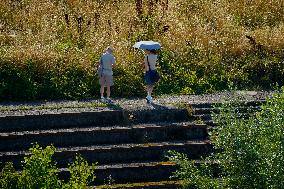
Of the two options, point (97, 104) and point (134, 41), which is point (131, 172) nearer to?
point (97, 104)

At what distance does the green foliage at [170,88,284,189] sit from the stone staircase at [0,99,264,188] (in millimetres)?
3793

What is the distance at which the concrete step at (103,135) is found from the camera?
41.0 feet

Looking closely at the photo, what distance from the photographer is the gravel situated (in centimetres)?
1341

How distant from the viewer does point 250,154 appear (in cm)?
762

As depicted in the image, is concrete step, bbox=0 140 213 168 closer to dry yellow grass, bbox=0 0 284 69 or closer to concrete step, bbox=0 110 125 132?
concrete step, bbox=0 110 125 132

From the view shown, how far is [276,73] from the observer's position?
17031mm

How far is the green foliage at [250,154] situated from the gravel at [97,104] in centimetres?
467

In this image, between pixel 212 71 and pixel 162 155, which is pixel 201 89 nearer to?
pixel 212 71

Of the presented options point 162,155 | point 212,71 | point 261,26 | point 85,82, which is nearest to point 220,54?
point 212,71

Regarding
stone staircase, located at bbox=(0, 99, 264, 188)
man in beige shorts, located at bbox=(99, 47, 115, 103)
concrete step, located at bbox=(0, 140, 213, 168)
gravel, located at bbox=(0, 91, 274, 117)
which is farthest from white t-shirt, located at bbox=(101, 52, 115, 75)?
concrete step, located at bbox=(0, 140, 213, 168)

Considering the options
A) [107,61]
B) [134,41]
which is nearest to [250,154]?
[107,61]

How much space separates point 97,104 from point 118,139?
134cm

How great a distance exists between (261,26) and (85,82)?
6.65 meters

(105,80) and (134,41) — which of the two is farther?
(134,41)
